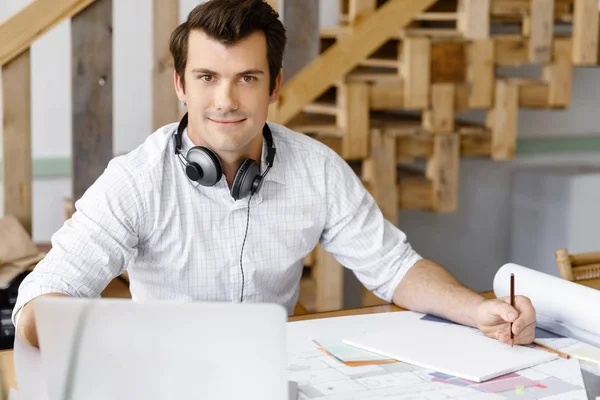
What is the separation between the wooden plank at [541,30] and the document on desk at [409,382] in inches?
79.4

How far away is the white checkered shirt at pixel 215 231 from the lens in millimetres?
1554

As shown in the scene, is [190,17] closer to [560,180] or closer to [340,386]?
[340,386]

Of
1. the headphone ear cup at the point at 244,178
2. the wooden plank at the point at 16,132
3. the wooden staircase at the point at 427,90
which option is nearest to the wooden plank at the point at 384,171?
the wooden staircase at the point at 427,90

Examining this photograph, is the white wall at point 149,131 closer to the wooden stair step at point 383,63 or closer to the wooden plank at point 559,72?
the wooden stair step at point 383,63

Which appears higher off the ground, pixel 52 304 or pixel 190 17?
pixel 190 17

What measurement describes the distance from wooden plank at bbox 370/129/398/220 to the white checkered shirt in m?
1.06

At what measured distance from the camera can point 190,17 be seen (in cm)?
167

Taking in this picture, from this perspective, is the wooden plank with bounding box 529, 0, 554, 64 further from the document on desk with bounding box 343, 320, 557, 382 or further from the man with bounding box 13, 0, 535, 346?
the document on desk with bounding box 343, 320, 557, 382

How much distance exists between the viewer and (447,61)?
2.95 metres

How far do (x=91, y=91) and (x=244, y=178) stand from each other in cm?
105

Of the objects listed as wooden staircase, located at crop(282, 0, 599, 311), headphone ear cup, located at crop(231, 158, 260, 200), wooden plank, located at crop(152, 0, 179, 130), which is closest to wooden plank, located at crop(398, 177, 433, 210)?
wooden staircase, located at crop(282, 0, 599, 311)

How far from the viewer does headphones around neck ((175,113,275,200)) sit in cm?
163

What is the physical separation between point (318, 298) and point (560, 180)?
133 cm

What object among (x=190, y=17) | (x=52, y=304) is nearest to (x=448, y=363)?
(x=52, y=304)
